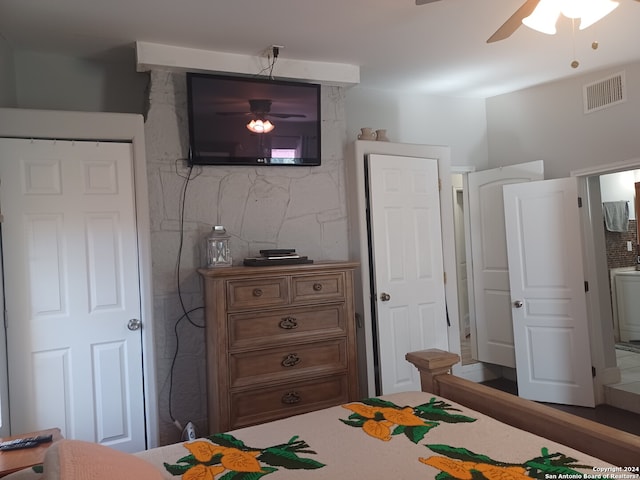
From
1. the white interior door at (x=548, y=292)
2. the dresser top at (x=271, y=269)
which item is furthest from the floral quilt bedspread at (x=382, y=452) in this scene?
the white interior door at (x=548, y=292)

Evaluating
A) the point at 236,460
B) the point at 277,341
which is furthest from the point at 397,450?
the point at 277,341

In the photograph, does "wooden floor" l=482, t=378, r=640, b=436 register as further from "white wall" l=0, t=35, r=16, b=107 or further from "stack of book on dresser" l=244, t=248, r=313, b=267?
"white wall" l=0, t=35, r=16, b=107

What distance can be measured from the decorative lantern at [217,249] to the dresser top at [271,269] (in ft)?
0.41

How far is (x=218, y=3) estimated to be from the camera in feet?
8.16

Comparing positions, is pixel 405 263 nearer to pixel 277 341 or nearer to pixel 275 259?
pixel 275 259

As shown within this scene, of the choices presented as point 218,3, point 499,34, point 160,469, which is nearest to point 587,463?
point 160,469

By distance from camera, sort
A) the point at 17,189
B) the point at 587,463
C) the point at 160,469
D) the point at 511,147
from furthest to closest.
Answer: the point at 511,147 → the point at 17,189 → the point at 160,469 → the point at 587,463

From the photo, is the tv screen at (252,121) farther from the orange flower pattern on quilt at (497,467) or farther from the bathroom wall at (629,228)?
the bathroom wall at (629,228)

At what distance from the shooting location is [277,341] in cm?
274

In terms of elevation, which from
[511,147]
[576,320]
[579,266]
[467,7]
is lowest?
[576,320]

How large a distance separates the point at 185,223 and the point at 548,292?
9.72ft

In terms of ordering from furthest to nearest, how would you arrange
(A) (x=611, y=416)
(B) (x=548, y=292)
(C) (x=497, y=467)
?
1. (B) (x=548, y=292)
2. (A) (x=611, y=416)
3. (C) (x=497, y=467)

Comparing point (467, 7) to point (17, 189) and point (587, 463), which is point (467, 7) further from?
point (17, 189)

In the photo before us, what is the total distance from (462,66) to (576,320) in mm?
2208
